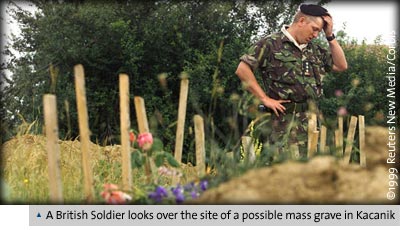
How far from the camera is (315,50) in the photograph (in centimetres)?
468

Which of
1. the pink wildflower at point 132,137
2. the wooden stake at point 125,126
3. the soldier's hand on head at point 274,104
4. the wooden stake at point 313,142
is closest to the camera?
the wooden stake at point 125,126

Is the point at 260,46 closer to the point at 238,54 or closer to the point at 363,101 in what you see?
the point at 363,101

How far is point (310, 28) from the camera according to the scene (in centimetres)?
448

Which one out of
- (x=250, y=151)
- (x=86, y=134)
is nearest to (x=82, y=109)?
(x=86, y=134)

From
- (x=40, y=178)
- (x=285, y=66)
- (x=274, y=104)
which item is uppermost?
(x=285, y=66)

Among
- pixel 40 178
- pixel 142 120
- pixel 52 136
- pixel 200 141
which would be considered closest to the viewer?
pixel 52 136

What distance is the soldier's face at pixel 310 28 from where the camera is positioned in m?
4.45

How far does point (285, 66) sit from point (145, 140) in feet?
5.58

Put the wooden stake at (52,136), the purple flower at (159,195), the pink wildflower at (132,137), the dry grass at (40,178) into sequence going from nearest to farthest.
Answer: the wooden stake at (52,136) < the purple flower at (159,195) < the pink wildflower at (132,137) < the dry grass at (40,178)

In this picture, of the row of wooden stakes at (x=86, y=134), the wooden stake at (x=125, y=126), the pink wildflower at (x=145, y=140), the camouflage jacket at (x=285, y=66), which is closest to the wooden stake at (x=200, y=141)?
the row of wooden stakes at (x=86, y=134)

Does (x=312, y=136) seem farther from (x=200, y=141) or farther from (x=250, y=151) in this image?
(x=200, y=141)

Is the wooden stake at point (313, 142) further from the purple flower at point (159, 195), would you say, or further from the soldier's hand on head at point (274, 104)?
the purple flower at point (159, 195)

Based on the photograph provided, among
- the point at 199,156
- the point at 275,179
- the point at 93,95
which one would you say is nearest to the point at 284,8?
the point at 93,95

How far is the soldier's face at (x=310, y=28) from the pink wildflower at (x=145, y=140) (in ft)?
5.87
